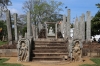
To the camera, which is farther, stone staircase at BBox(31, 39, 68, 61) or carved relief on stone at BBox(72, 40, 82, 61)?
stone staircase at BBox(31, 39, 68, 61)

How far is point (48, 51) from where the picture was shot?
48.3ft

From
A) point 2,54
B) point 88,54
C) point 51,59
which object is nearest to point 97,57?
point 88,54

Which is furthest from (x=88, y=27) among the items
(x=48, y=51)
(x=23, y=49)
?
(x=23, y=49)

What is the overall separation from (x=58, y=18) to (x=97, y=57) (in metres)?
36.6

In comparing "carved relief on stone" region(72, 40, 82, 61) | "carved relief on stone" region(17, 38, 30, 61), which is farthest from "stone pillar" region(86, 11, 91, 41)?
"carved relief on stone" region(17, 38, 30, 61)

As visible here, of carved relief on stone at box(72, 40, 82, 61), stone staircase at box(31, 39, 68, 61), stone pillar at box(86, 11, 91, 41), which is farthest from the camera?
stone pillar at box(86, 11, 91, 41)

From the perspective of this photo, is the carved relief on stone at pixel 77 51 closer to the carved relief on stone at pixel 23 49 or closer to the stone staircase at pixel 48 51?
the stone staircase at pixel 48 51

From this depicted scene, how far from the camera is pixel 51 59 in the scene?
13.6m

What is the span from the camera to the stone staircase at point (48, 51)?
44.9 ft

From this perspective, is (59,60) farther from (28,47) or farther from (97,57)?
(97,57)

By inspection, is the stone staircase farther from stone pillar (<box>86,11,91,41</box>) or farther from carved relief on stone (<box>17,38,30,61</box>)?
stone pillar (<box>86,11,91,41</box>)

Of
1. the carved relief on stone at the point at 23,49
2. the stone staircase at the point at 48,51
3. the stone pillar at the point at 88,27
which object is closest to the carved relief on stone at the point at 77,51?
the stone staircase at the point at 48,51

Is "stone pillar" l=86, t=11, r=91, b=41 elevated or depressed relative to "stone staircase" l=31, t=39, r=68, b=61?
elevated

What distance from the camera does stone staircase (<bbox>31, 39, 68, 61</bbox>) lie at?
538 inches
